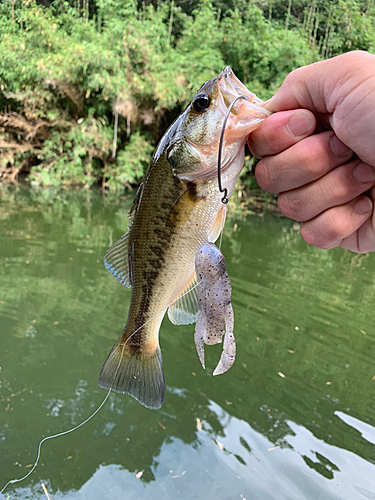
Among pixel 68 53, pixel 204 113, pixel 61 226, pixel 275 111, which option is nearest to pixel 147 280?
pixel 204 113

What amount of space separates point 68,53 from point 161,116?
4.68 m

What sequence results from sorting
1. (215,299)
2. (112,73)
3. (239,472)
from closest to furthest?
(215,299) → (239,472) → (112,73)

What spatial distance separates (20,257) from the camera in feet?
24.0

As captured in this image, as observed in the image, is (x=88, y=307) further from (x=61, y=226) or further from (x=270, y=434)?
(x=61, y=226)

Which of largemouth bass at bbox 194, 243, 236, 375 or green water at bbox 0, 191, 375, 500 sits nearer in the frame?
largemouth bass at bbox 194, 243, 236, 375

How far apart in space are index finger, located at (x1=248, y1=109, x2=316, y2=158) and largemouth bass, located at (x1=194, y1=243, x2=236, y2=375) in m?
0.58

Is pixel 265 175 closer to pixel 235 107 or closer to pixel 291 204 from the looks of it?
pixel 291 204

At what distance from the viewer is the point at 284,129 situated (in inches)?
59.3

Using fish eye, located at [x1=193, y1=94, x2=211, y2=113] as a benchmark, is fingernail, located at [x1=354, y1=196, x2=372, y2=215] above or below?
below

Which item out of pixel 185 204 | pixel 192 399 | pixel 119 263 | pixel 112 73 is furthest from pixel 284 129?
pixel 112 73

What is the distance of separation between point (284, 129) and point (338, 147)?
0.80 feet

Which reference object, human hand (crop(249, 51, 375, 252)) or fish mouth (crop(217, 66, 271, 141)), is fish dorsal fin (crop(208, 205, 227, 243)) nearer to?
fish mouth (crop(217, 66, 271, 141))

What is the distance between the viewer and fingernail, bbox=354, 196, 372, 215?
1702 millimetres

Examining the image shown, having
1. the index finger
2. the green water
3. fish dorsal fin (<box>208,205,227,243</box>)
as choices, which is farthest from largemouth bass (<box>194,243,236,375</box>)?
the green water
